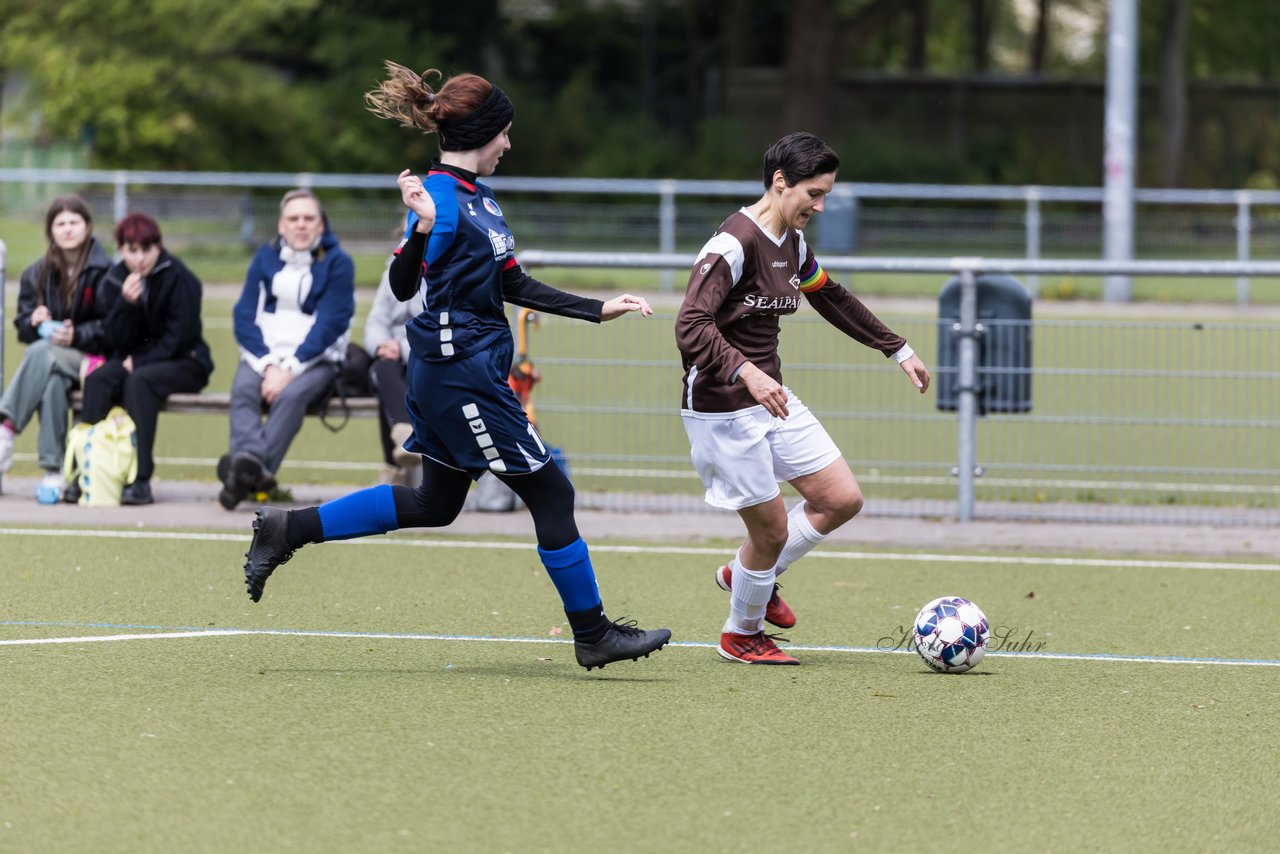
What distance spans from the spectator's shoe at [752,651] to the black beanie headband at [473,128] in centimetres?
185

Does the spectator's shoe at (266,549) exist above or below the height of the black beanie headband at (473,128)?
below

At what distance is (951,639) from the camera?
6270mm

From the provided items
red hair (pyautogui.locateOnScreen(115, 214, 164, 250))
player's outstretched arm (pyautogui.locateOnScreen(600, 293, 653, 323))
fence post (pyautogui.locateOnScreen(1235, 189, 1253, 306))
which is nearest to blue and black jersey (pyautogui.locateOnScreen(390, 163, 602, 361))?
player's outstretched arm (pyautogui.locateOnScreen(600, 293, 653, 323))

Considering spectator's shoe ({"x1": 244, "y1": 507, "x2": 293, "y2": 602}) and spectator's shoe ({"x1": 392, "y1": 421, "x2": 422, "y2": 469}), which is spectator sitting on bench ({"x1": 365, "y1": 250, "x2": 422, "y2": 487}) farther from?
spectator's shoe ({"x1": 244, "y1": 507, "x2": 293, "y2": 602})

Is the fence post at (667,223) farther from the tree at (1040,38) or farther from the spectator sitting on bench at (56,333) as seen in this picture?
the tree at (1040,38)

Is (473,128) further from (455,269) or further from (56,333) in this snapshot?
(56,333)

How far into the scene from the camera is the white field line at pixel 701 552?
877 cm

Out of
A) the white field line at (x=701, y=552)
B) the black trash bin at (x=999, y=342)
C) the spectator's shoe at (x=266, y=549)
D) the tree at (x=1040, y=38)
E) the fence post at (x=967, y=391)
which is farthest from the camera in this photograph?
the tree at (x=1040, y=38)

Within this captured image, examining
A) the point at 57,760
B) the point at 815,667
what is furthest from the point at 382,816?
the point at 815,667

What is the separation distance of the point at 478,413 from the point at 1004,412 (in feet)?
15.4

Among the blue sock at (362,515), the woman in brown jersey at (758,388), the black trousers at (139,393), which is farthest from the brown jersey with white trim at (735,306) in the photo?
the black trousers at (139,393)

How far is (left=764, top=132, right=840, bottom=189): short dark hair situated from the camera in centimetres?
606

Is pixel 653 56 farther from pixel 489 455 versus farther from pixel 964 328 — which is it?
pixel 489 455

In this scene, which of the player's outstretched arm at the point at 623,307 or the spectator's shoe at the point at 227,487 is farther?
→ the spectator's shoe at the point at 227,487
